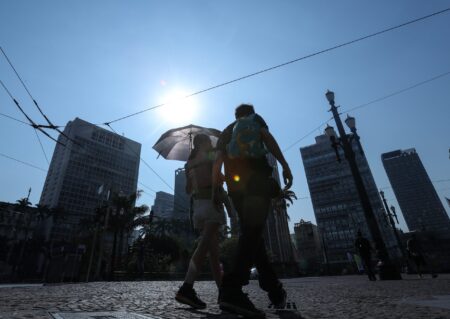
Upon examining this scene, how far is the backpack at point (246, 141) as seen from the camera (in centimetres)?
248

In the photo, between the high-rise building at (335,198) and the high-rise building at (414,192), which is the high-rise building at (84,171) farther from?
A: the high-rise building at (414,192)

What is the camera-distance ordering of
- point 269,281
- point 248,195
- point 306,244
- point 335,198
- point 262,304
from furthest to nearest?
point 306,244, point 335,198, point 262,304, point 269,281, point 248,195

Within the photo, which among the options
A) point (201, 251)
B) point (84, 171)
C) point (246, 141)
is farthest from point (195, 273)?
point (84, 171)

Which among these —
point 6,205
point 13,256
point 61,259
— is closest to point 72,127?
point 6,205

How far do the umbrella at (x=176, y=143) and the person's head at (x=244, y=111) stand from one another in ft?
12.1

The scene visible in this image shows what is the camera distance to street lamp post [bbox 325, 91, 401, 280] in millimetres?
7953

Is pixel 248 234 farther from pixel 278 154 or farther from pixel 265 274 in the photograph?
pixel 278 154

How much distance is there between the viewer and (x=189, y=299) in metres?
2.53

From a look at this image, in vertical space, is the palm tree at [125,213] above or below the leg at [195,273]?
above

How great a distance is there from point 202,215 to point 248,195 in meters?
0.94

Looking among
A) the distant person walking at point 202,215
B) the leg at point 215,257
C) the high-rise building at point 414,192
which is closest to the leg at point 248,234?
the distant person walking at point 202,215

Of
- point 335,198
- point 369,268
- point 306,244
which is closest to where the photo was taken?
point 369,268

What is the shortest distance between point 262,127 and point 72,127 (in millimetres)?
113428

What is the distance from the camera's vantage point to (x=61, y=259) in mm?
14969
